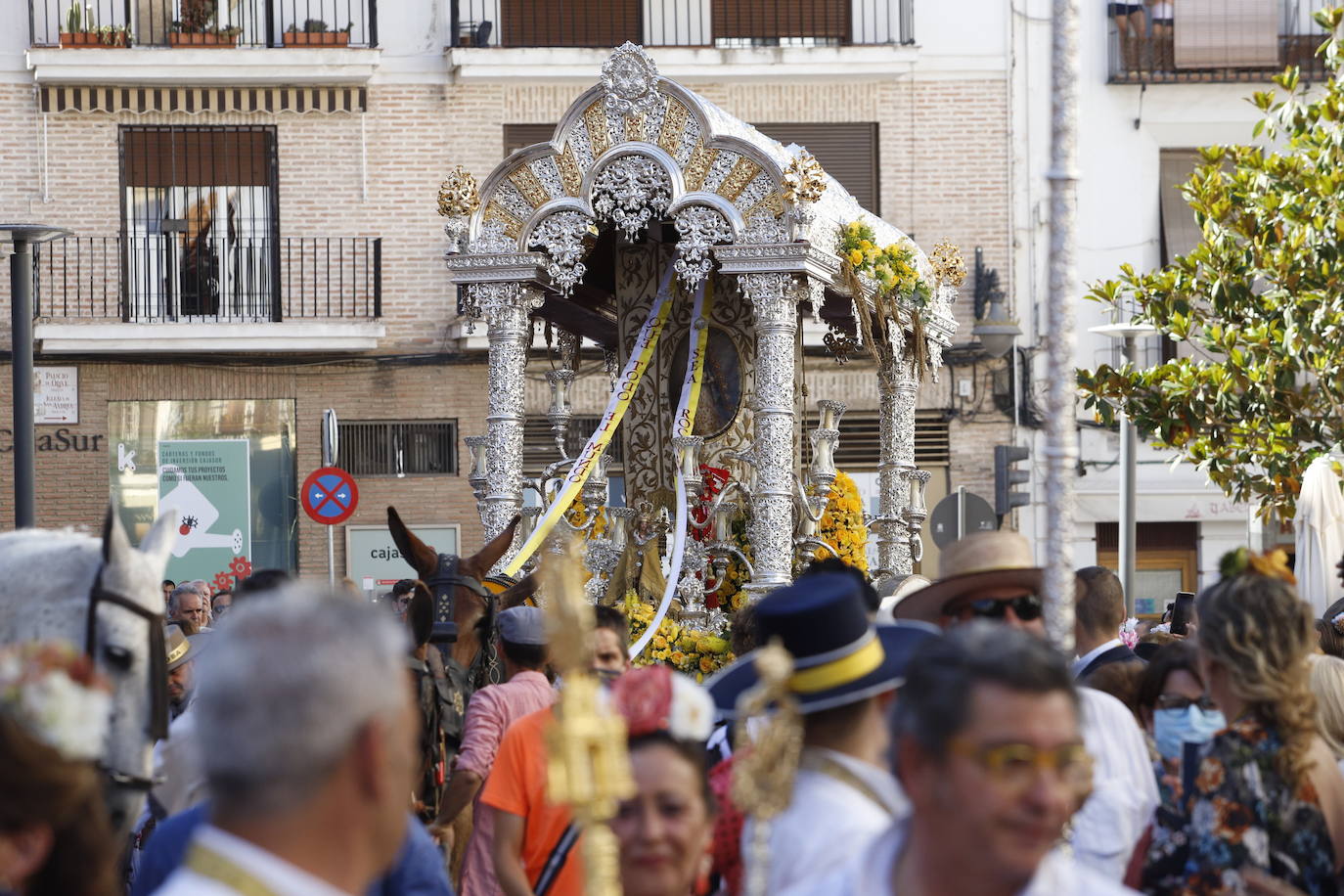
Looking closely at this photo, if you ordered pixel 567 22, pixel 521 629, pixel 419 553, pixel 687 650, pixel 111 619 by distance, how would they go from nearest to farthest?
pixel 111 619 < pixel 521 629 < pixel 419 553 < pixel 687 650 < pixel 567 22

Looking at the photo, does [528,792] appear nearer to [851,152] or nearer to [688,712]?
[688,712]

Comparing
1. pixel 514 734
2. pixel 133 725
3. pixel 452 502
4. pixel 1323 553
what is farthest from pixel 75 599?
pixel 452 502

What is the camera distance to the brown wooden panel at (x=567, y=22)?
22.1 m

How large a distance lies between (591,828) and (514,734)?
241 cm

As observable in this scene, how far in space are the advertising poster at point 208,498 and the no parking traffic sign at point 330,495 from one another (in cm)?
660

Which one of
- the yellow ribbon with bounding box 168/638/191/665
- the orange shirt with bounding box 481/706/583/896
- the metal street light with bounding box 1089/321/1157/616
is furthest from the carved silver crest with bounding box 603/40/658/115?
the orange shirt with bounding box 481/706/583/896

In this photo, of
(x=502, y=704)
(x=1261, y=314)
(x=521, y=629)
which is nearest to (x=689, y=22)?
(x=1261, y=314)

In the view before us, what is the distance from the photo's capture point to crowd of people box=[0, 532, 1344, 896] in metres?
2.40

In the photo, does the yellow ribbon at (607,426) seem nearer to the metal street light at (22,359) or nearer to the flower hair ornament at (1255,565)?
the metal street light at (22,359)

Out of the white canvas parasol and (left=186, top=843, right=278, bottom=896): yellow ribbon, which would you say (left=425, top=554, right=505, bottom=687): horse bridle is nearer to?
(left=186, top=843, right=278, bottom=896): yellow ribbon

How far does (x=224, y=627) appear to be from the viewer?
253 centimetres

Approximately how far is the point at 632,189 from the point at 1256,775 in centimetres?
741

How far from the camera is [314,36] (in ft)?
71.8

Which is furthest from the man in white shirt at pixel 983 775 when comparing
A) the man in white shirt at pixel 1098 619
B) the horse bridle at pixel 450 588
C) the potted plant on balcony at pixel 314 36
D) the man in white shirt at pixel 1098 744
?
the potted plant on balcony at pixel 314 36
